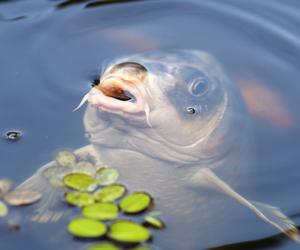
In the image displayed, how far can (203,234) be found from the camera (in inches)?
122

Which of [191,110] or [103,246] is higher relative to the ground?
[191,110]

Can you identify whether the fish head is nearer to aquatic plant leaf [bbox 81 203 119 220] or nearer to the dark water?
the dark water

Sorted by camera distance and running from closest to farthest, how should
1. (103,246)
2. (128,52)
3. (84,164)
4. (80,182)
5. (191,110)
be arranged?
(103,246), (80,182), (84,164), (191,110), (128,52)

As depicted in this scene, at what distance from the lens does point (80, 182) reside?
121 inches

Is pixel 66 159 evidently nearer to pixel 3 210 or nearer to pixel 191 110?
pixel 3 210

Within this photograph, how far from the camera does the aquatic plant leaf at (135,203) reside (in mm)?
2982

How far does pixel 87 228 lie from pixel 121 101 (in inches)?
27.8

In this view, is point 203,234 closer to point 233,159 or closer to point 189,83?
point 233,159

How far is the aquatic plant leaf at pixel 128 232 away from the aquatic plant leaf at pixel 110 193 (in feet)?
0.55

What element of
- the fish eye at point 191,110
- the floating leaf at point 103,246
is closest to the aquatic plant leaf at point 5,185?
the floating leaf at point 103,246

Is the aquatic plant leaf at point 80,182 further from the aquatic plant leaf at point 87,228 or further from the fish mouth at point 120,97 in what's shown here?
the fish mouth at point 120,97

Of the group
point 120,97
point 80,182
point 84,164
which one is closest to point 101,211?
point 80,182

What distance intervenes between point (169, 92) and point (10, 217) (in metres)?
1.02

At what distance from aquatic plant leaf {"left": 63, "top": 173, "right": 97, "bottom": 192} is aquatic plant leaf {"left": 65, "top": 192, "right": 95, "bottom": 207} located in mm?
32
